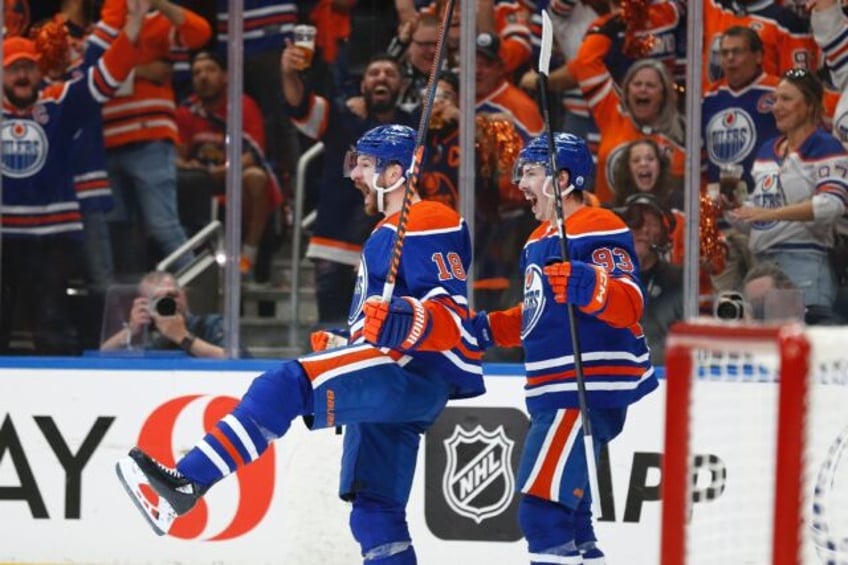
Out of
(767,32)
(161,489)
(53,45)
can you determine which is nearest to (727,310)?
(767,32)

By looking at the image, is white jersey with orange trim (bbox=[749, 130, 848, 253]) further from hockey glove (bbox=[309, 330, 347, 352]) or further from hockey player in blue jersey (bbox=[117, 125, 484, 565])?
hockey glove (bbox=[309, 330, 347, 352])

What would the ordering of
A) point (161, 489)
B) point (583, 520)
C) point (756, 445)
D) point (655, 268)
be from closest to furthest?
point (161, 489), point (756, 445), point (583, 520), point (655, 268)

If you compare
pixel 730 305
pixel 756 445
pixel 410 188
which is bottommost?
pixel 756 445

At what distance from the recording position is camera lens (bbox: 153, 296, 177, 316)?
565cm

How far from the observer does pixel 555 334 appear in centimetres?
432

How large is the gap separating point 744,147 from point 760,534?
209 cm

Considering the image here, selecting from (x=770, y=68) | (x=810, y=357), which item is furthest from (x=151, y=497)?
(x=770, y=68)

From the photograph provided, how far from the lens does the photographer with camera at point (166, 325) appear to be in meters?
5.57

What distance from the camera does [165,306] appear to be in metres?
5.66

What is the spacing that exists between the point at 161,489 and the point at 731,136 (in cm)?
241

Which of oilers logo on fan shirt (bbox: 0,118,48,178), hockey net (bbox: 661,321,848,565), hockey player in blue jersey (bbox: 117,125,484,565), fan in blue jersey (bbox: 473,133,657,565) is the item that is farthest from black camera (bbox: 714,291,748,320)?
oilers logo on fan shirt (bbox: 0,118,48,178)

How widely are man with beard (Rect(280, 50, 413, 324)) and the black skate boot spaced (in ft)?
5.63

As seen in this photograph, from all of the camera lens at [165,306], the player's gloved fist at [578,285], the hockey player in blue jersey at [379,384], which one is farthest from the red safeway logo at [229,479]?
the player's gloved fist at [578,285]

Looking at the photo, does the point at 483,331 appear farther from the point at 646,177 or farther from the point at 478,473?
the point at 646,177
